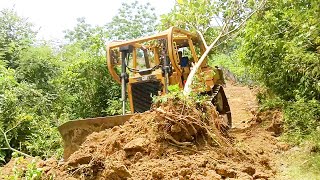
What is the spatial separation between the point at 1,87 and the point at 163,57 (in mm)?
4214

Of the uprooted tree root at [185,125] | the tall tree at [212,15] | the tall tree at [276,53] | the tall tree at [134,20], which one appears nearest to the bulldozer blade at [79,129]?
the uprooted tree root at [185,125]

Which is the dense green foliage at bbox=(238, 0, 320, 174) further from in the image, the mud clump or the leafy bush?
the mud clump

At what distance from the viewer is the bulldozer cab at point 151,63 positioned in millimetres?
7211

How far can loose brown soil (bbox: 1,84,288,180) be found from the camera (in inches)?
170

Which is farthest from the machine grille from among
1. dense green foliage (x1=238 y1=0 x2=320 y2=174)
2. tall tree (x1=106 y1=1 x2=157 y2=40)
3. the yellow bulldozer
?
tall tree (x1=106 y1=1 x2=157 y2=40)

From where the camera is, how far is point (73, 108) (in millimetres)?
12477

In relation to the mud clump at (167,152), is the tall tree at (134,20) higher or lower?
higher

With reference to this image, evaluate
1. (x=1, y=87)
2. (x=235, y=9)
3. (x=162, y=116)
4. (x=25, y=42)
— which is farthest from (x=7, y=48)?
(x=162, y=116)

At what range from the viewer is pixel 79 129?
5.86 metres

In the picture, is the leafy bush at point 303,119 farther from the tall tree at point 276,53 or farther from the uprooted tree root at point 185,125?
the uprooted tree root at point 185,125

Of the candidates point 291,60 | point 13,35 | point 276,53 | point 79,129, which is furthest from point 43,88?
point 291,60

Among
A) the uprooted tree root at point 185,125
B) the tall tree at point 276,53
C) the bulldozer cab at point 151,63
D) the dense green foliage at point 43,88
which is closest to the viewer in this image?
the uprooted tree root at point 185,125

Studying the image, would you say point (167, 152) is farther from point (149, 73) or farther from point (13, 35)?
point (13, 35)

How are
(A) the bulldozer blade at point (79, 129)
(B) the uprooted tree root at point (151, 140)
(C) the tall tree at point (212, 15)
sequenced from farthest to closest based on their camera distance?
(C) the tall tree at point (212, 15) < (A) the bulldozer blade at point (79, 129) < (B) the uprooted tree root at point (151, 140)
